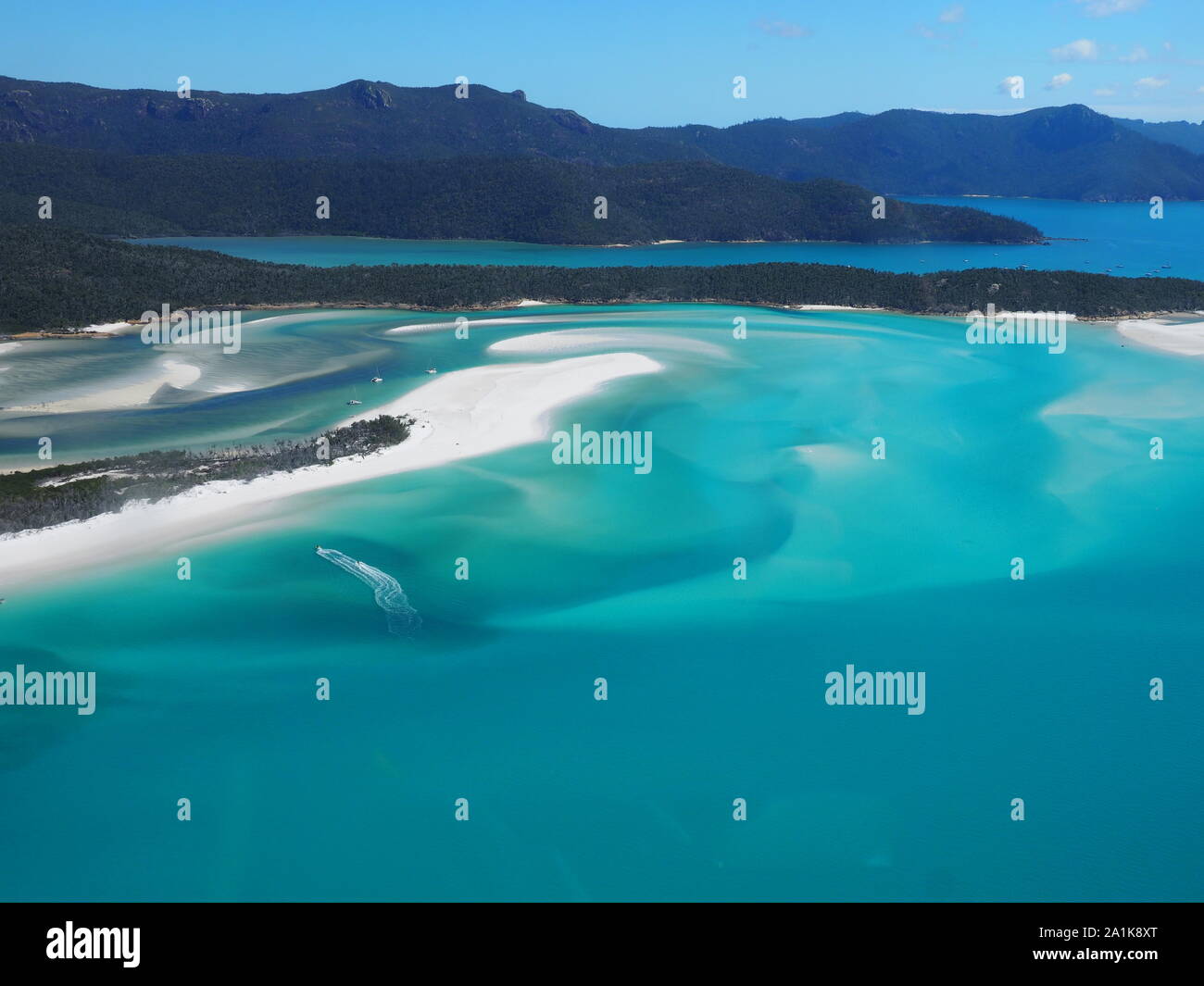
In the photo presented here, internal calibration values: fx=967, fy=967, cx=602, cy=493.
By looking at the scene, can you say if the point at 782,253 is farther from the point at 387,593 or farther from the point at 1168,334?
the point at 387,593

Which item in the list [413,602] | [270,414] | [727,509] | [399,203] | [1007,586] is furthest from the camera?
[399,203]

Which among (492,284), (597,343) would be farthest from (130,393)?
(492,284)

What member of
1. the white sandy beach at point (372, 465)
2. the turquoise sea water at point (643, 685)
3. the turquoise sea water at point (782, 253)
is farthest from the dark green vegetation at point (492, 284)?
the turquoise sea water at point (643, 685)

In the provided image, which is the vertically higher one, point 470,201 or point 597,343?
point 470,201

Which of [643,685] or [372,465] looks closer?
[643,685]

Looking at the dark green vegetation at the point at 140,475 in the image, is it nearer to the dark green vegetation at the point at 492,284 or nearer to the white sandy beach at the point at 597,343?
the white sandy beach at the point at 597,343

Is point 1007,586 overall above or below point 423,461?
below

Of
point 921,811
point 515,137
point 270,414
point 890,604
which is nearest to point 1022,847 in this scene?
point 921,811

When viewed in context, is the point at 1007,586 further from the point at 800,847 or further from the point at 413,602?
the point at 413,602
